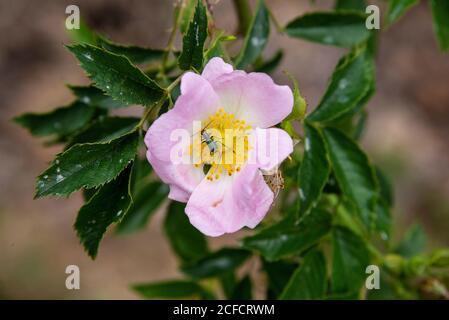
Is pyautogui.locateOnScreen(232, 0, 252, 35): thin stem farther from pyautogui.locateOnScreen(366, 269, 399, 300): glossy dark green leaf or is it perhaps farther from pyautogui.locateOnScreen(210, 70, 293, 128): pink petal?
pyautogui.locateOnScreen(366, 269, 399, 300): glossy dark green leaf

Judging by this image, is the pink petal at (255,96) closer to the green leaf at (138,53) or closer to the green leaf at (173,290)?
the green leaf at (138,53)

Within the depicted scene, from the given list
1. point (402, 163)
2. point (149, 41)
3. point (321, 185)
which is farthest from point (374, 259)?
point (149, 41)

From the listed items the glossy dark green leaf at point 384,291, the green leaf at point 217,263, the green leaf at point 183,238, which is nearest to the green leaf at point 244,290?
the green leaf at point 217,263

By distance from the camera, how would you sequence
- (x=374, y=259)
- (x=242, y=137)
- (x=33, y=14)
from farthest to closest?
(x=33, y=14) < (x=374, y=259) < (x=242, y=137)

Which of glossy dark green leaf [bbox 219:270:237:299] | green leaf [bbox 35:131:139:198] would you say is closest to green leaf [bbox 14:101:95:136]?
green leaf [bbox 35:131:139:198]

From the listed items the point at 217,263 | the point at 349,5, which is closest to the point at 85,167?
the point at 217,263

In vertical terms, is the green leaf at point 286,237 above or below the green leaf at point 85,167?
below

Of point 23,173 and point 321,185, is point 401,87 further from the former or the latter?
point 321,185
